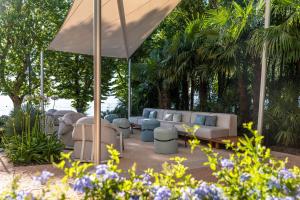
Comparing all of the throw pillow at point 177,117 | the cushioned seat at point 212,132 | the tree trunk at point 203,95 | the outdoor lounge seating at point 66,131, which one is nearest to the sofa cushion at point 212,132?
the cushioned seat at point 212,132

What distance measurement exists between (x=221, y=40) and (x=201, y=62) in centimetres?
208

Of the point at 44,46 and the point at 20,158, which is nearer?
the point at 20,158

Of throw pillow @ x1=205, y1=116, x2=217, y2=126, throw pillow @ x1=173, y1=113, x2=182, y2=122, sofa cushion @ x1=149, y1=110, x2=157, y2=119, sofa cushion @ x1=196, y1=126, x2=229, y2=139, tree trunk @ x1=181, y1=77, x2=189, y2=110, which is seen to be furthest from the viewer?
tree trunk @ x1=181, y1=77, x2=189, y2=110

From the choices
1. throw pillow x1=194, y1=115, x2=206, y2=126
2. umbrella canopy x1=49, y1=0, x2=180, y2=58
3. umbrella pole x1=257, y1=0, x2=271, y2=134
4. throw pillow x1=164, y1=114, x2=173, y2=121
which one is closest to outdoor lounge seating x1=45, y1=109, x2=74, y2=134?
umbrella canopy x1=49, y1=0, x2=180, y2=58

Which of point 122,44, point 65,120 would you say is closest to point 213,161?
point 65,120

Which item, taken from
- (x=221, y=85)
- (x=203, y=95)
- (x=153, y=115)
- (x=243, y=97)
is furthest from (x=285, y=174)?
(x=153, y=115)

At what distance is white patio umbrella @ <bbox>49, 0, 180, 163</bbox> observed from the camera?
23.1 ft

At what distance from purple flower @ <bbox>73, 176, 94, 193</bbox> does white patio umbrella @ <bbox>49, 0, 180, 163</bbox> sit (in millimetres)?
5583

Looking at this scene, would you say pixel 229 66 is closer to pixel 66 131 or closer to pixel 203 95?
pixel 203 95

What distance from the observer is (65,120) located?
7.05 m

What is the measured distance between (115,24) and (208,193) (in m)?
6.89

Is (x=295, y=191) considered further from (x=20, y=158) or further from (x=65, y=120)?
(x=65, y=120)

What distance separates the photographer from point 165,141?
672 cm

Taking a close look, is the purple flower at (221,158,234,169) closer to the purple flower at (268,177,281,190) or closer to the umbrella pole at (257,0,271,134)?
the purple flower at (268,177,281,190)
